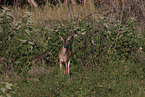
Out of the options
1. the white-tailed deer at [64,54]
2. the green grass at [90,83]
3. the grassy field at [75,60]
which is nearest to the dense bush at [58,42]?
the grassy field at [75,60]

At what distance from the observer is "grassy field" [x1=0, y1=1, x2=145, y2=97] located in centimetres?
379

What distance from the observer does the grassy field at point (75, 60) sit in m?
3.79

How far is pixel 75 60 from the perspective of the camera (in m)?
4.89

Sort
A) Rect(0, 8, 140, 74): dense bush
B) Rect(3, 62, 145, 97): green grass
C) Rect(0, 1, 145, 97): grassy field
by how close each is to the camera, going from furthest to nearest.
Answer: Rect(0, 8, 140, 74): dense bush < Rect(0, 1, 145, 97): grassy field < Rect(3, 62, 145, 97): green grass

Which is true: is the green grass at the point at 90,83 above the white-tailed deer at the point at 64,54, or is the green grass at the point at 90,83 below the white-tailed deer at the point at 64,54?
below

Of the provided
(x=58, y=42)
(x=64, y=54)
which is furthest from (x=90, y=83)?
(x=58, y=42)

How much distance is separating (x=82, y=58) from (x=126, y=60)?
4.15 feet

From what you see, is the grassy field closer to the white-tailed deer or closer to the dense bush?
the dense bush

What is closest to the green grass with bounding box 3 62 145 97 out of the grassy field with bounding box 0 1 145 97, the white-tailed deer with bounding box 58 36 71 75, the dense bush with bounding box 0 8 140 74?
the grassy field with bounding box 0 1 145 97

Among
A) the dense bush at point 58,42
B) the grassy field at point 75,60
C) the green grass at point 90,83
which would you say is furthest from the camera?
the dense bush at point 58,42

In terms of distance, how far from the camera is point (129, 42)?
511cm

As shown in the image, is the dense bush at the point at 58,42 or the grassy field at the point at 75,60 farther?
the dense bush at the point at 58,42

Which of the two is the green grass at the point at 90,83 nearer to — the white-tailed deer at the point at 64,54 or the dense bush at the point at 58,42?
the white-tailed deer at the point at 64,54

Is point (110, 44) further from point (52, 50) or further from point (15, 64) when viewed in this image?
point (15, 64)
